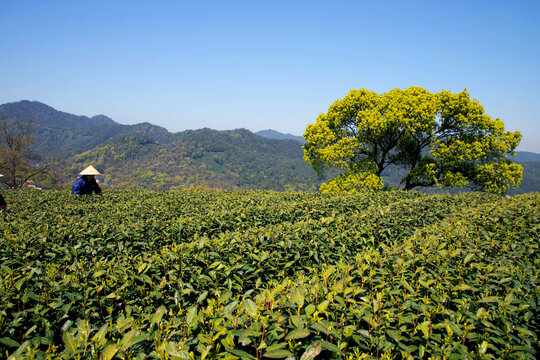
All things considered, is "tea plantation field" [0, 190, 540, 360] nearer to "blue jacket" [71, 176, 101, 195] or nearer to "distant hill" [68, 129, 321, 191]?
"blue jacket" [71, 176, 101, 195]

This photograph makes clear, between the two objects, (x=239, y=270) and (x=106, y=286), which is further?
(x=239, y=270)

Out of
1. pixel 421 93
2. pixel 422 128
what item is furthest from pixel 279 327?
pixel 421 93

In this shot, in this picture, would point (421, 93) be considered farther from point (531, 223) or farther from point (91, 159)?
point (91, 159)

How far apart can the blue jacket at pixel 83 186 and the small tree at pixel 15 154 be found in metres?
27.0

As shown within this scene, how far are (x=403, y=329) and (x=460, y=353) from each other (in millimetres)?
→ 299

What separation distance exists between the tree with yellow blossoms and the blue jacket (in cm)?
1265

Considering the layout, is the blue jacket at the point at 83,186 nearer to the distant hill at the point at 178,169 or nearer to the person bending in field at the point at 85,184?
the person bending in field at the point at 85,184

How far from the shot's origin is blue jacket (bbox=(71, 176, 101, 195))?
9.70 m

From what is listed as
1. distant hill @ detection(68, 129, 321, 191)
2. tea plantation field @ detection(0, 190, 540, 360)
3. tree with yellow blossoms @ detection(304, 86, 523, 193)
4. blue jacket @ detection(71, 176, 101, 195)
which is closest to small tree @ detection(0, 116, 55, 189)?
blue jacket @ detection(71, 176, 101, 195)

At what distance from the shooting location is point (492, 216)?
504 cm

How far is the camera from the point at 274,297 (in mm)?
1998

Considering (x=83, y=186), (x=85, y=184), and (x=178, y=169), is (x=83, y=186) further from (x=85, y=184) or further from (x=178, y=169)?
(x=178, y=169)

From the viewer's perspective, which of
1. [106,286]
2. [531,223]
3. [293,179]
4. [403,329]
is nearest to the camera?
[403,329]

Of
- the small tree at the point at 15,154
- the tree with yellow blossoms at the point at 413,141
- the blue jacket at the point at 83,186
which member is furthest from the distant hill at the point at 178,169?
the blue jacket at the point at 83,186
